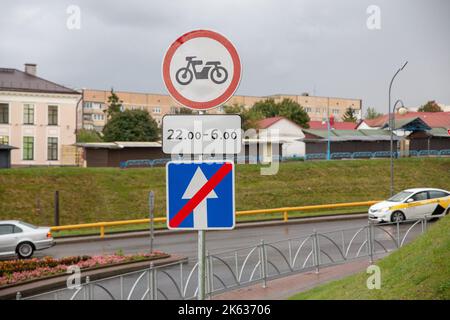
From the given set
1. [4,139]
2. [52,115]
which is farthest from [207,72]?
[52,115]

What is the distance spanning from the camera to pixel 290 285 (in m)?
15.3

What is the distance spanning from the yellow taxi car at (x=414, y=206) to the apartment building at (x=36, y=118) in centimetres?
3647

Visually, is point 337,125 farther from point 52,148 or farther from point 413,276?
point 413,276

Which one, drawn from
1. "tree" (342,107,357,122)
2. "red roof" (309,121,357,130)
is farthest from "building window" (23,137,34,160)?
"tree" (342,107,357,122)

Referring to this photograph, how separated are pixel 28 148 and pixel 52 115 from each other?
3.94 metres

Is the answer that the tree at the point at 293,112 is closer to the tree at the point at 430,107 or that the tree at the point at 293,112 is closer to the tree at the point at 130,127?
the tree at the point at 430,107

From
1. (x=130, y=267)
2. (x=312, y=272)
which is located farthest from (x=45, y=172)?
(x=312, y=272)

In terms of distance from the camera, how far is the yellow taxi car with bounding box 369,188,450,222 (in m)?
26.6

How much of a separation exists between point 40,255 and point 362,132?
4557cm

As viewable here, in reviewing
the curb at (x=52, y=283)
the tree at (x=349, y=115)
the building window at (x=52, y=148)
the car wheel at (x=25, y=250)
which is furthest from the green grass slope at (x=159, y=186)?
the tree at (x=349, y=115)

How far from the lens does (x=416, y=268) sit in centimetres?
1024

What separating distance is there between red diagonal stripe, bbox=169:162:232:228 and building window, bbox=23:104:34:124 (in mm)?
56499
